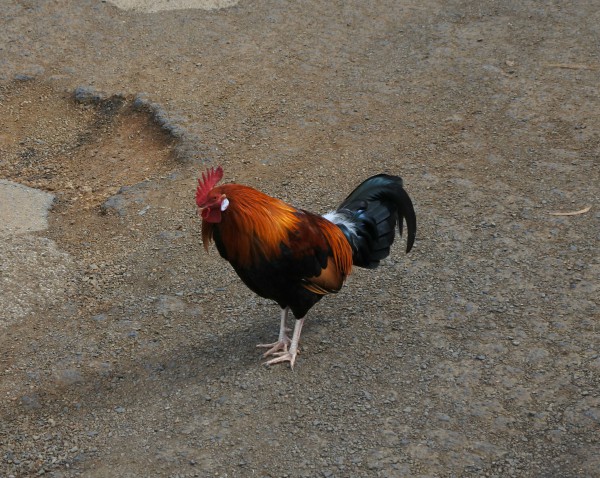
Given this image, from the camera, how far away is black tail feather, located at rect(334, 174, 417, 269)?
5945 millimetres

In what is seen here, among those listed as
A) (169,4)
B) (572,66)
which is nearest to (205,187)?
(572,66)

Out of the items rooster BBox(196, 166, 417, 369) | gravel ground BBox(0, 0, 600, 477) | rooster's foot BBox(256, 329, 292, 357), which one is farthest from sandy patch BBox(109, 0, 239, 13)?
rooster's foot BBox(256, 329, 292, 357)

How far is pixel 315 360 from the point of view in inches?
229

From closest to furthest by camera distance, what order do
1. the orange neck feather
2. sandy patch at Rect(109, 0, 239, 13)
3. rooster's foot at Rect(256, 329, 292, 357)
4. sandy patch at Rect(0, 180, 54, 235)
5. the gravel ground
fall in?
the gravel ground, the orange neck feather, rooster's foot at Rect(256, 329, 292, 357), sandy patch at Rect(0, 180, 54, 235), sandy patch at Rect(109, 0, 239, 13)

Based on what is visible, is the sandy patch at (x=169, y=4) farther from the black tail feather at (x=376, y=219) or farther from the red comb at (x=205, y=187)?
the red comb at (x=205, y=187)

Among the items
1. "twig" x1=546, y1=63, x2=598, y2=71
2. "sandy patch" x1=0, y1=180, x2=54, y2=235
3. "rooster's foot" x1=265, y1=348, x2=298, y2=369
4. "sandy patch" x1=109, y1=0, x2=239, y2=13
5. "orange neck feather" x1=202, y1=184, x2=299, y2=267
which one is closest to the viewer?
"orange neck feather" x1=202, y1=184, x2=299, y2=267

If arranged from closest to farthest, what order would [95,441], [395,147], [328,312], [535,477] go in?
[535,477] < [95,441] < [328,312] < [395,147]

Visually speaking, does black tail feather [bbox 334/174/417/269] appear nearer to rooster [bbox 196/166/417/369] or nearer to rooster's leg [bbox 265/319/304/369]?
rooster [bbox 196/166/417/369]

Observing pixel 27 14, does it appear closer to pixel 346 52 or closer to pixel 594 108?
pixel 346 52

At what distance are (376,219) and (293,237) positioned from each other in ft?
2.73

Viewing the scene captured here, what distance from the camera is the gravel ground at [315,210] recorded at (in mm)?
5184

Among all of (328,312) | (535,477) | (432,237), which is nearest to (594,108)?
(432,237)

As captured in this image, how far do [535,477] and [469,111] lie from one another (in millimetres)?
5005

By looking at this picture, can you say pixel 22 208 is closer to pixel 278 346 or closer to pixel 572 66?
pixel 278 346
